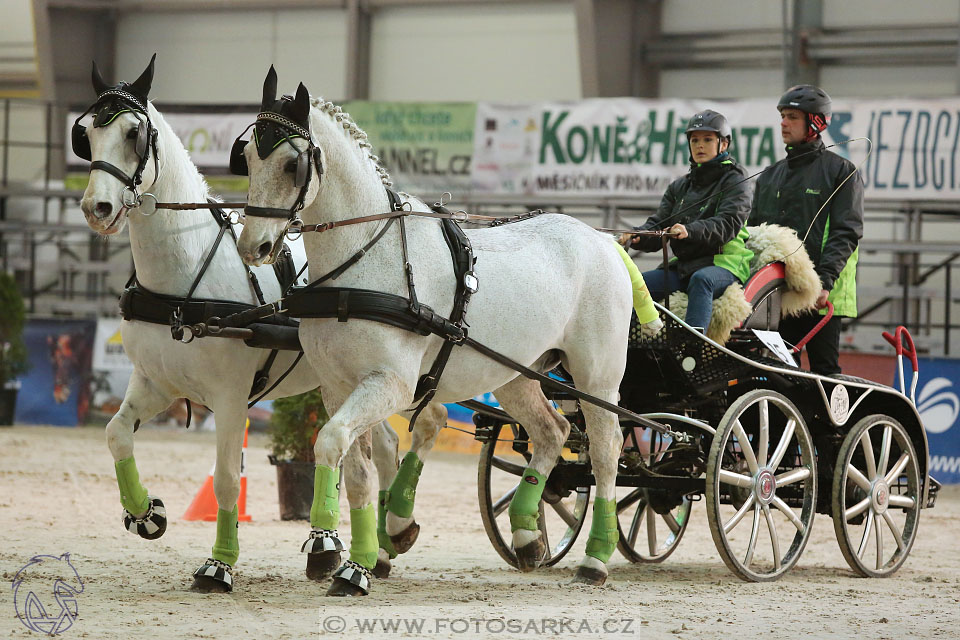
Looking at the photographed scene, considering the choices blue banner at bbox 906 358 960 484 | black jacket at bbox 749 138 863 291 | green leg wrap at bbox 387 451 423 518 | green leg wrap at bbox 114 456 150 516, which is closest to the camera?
green leg wrap at bbox 114 456 150 516

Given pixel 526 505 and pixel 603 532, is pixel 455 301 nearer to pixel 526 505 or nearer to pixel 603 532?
pixel 526 505

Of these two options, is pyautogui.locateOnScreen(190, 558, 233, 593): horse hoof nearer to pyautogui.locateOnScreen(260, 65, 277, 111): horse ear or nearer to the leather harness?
the leather harness

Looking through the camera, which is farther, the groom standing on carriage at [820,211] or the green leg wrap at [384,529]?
the groom standing on carriage at [820,211]

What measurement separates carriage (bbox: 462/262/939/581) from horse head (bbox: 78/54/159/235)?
5.98 ft

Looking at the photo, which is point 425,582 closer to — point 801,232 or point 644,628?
point 644,628

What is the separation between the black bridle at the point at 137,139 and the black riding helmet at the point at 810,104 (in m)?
3.26

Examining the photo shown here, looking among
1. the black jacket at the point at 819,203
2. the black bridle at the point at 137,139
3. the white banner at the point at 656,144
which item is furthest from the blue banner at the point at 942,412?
the black bridle at the point at 137,139

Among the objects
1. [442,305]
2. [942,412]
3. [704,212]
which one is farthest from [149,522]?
[942,412]

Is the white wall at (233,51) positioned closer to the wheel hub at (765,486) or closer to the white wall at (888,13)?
the white wall at (888,13)

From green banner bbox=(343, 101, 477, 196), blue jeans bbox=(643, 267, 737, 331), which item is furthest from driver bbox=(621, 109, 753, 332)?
green banner bbox=(343, 101, 477, 196)

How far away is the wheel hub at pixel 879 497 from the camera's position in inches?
233

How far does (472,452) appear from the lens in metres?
12.2

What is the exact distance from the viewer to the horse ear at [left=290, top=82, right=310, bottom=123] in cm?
415

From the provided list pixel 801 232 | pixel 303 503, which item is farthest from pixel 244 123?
pixel 801 232
